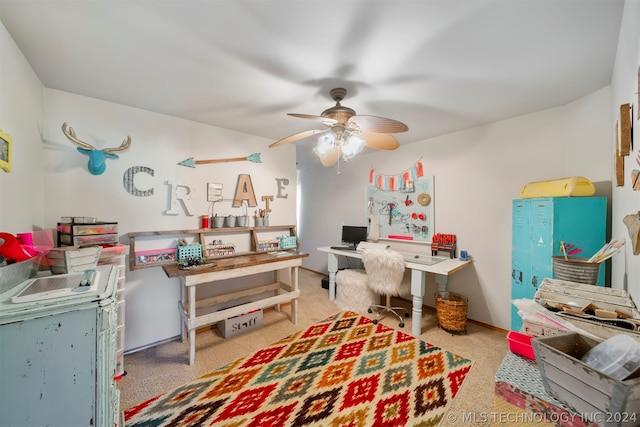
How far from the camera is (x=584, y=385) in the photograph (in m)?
0.57

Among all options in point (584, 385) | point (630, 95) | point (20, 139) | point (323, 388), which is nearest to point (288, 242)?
point (323, 388)

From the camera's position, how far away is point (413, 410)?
64.7 inches

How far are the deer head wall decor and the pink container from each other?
3040mm

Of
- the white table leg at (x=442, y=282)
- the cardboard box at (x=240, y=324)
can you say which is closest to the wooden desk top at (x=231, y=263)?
the cardboard box at (x=240, y=324)

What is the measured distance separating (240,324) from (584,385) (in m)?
2.71

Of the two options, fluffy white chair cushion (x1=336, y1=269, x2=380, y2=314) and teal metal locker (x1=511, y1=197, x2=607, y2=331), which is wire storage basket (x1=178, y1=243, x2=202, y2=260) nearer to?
fluffy white chair cushion (x1=336, y1=269, x2=380, y2=314)

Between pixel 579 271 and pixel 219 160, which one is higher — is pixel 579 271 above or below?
below

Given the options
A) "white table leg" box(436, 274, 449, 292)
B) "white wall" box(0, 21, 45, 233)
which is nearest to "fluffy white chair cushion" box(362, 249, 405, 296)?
"white table leg" box(436, 274, 449, 292)

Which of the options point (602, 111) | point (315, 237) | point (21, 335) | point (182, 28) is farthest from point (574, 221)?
point (315, 237)

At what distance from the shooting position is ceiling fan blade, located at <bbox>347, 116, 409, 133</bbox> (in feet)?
5.61

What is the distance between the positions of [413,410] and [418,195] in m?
2.53

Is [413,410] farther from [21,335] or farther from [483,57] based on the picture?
[483,57]

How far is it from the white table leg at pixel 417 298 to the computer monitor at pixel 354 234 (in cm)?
121

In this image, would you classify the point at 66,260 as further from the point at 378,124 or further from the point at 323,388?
the point at 378,124
